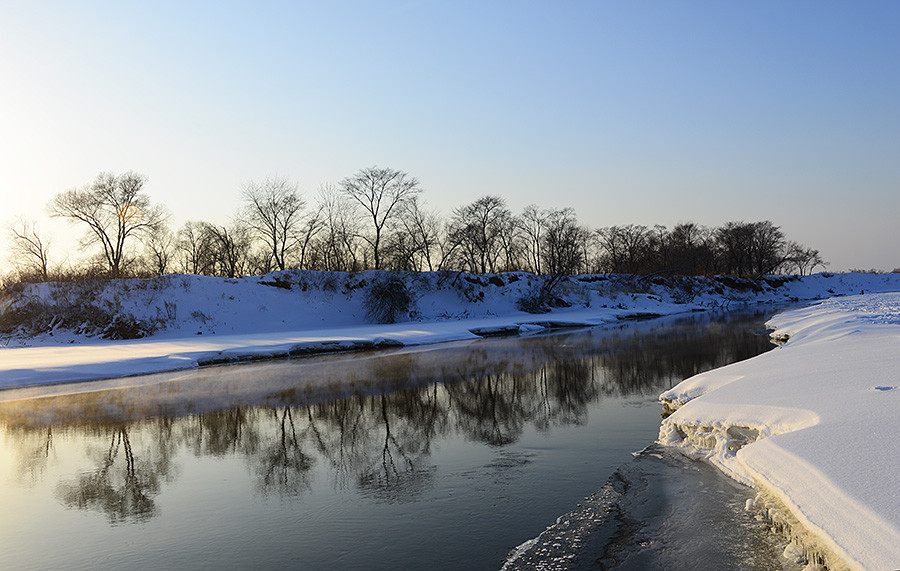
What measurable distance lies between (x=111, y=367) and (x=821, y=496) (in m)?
20.6

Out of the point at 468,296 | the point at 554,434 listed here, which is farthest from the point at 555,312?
the point at 554,434

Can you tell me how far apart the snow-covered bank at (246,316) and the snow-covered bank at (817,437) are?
57.8 feet

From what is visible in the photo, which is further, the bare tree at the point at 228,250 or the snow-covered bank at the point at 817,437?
the bare tree at the point at 228,250

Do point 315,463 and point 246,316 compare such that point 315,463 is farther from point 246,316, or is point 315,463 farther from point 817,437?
point 246,316

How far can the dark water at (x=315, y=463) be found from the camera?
5.33m

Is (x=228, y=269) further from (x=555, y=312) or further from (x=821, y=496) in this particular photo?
(x=821, y=496)

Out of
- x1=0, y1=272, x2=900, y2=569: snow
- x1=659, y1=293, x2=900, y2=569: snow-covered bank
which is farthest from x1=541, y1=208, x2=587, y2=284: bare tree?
x1=659, y1=293, x2=900, y2=569: snow-covered bank

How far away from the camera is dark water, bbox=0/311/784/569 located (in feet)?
17.5

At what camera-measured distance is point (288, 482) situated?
7.25m

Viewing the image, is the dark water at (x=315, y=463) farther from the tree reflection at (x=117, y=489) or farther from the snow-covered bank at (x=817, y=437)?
the snow-covered bank at (x=817, y=437)

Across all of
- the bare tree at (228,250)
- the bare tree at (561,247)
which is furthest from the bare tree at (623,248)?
the bare tree at (228,250)

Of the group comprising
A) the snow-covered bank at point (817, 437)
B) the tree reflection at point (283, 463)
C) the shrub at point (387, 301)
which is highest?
the shrub at point (387, 301)

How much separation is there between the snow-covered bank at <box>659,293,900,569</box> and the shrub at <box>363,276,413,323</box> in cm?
2909

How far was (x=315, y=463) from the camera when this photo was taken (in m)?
8.01
